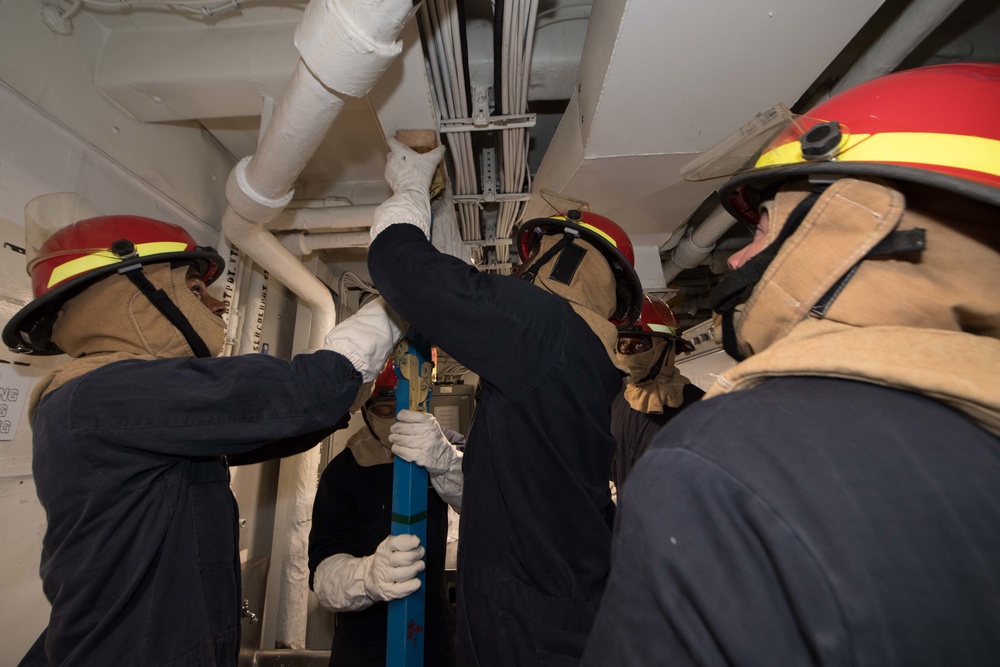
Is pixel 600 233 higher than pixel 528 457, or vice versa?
pixel 600 233

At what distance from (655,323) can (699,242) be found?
80 centimetres

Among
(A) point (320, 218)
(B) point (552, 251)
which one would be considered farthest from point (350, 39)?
(A) point (320, 218)

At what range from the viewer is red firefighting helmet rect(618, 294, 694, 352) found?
9.04 ft

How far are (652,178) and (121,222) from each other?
7.36 ft

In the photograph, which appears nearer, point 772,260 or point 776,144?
point 772,260

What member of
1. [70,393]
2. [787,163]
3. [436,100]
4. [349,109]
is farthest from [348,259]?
[787,163]

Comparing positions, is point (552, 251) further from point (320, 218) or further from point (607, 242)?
point (320, 218)

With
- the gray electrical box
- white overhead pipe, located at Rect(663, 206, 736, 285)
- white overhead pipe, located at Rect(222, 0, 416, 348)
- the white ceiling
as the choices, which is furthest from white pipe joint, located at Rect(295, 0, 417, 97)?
the gray electrical box

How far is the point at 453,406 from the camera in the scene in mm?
4234

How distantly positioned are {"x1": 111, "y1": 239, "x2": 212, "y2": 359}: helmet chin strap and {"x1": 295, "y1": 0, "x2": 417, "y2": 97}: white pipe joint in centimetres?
78

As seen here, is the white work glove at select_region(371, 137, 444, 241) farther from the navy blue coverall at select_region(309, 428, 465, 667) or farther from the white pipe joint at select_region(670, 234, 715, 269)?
the white pipe joint at select_region(670, 234, 715, 269)

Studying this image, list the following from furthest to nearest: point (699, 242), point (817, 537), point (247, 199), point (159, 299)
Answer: point (699, 242), point (247, 199), point (159, 299), point (817, 537)

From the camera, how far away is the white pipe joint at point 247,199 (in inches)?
72.4

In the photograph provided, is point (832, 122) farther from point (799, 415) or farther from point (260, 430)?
point (260, 430)
